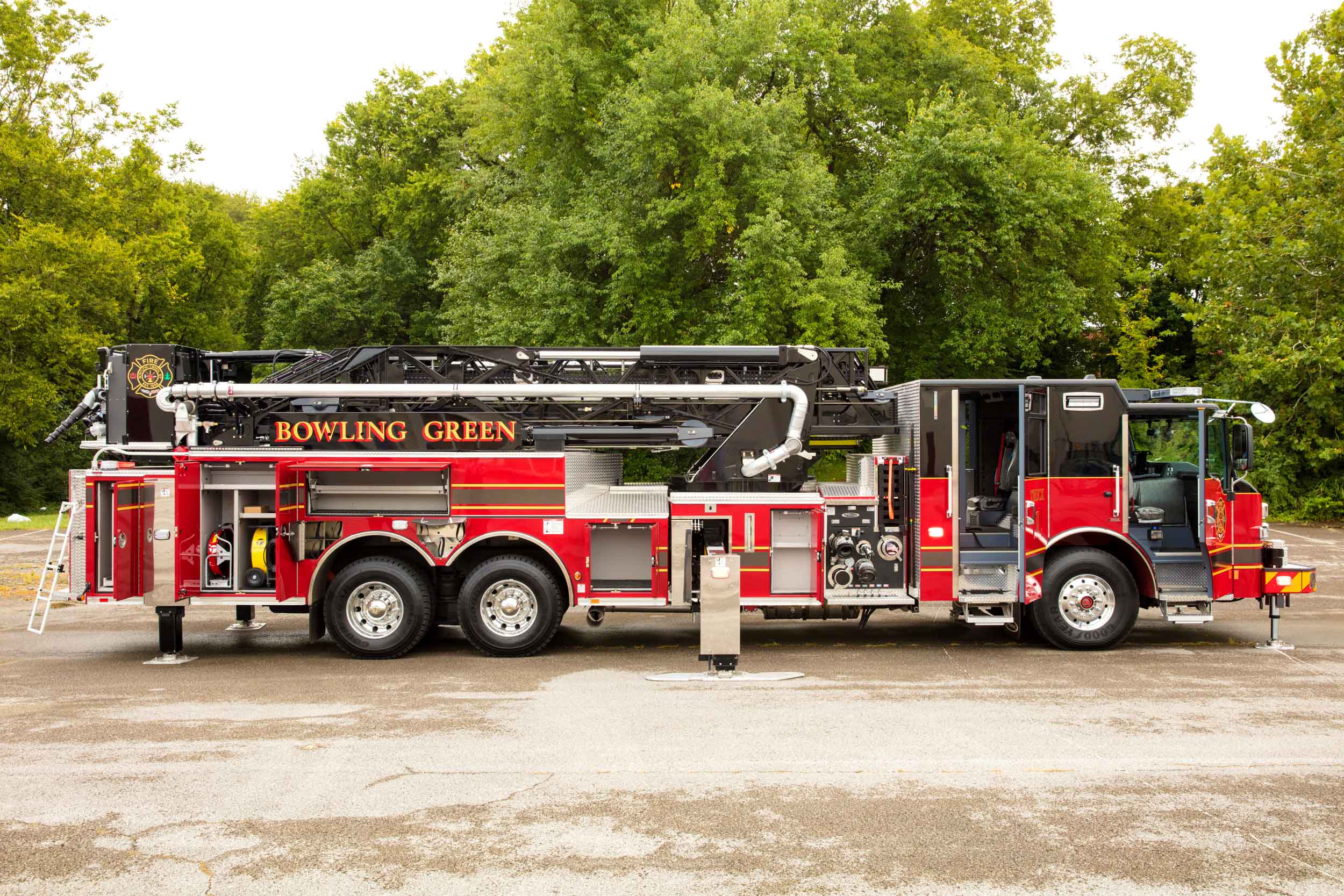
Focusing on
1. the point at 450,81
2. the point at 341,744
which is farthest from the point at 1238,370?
the point at 450,81

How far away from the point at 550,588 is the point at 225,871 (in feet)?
18.3

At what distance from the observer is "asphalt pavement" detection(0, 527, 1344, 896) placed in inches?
208

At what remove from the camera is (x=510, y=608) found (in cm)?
1080

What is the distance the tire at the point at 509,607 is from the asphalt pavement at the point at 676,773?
12.0 inches

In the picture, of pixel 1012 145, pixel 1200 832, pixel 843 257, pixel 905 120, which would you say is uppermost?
pixel 905 120

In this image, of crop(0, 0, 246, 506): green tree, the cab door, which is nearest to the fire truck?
the cab door

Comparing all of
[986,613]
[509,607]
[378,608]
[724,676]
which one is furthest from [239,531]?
[986,613]

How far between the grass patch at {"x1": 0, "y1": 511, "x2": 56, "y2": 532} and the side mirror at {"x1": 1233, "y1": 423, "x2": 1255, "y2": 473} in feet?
90.5

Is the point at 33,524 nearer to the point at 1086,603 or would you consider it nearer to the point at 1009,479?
the point at 1009,479

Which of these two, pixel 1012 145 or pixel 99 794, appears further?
pixel 1012 145

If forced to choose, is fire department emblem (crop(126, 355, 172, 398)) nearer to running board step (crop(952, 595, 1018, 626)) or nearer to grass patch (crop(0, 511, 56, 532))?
running board step (crop(952, 595, 1018, 626))

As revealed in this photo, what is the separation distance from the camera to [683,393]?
10.9 m

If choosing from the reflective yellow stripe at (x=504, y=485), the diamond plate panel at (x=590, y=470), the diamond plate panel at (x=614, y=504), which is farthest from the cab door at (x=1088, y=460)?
the reflective yellow stripe at (x=504, y=485)

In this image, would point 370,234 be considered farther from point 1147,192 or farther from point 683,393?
point 683,393
